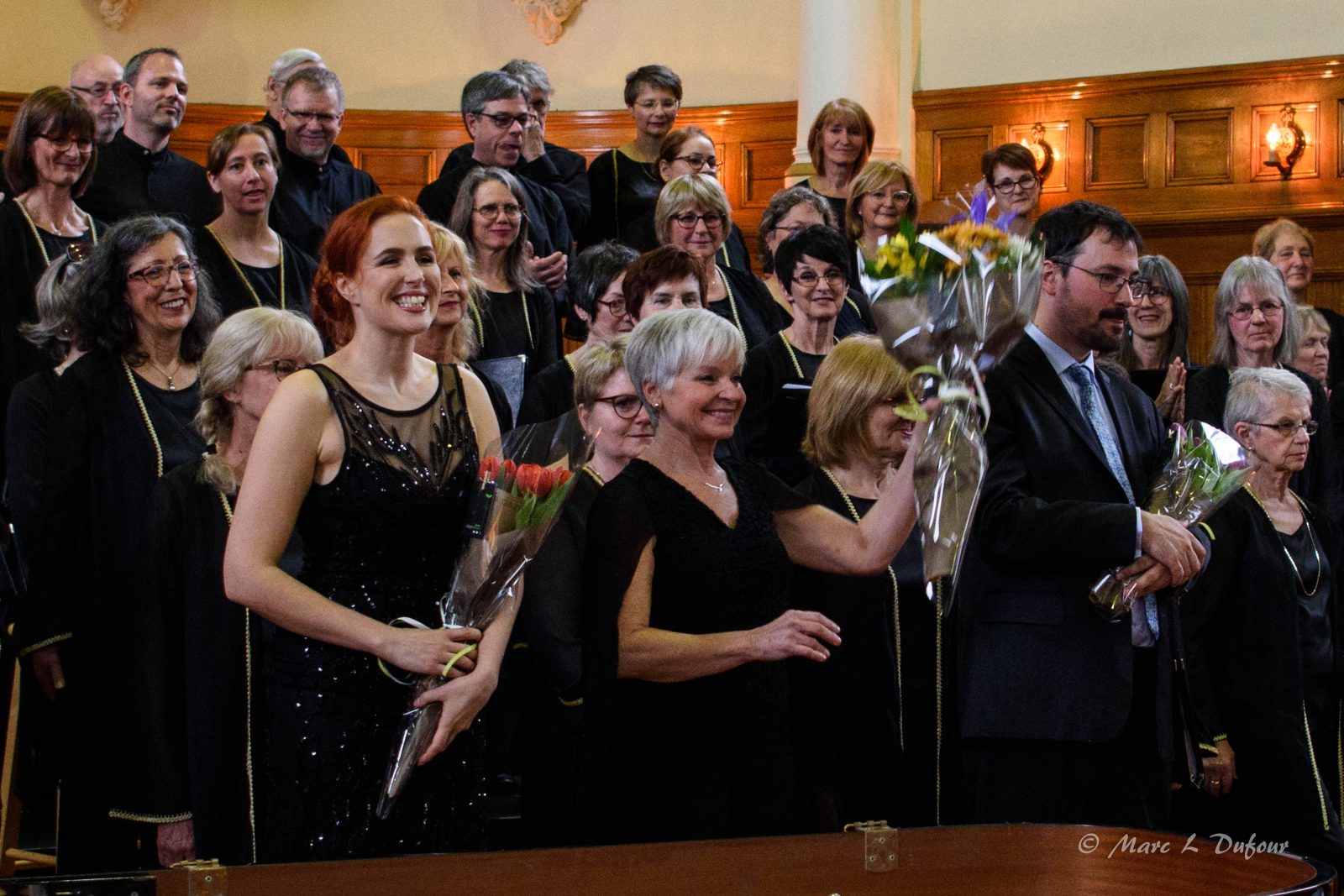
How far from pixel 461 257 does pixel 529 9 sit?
6583 mm

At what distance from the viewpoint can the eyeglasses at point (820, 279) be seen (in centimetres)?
451

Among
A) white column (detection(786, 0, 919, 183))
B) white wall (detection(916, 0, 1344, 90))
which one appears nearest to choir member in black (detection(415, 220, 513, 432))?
white column (detection(786, 0, 919, 183))

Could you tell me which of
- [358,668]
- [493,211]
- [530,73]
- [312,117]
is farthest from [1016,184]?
[358,668]

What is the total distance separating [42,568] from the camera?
11.8 feet

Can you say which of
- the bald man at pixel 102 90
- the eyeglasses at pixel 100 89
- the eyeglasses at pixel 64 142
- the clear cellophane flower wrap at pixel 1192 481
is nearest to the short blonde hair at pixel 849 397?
the clear cellophane flower wrap at pixel 1192 481

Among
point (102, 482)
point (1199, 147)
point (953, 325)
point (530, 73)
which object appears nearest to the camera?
point (953, 325)

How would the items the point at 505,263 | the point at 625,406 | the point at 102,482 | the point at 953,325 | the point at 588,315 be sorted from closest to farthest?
the point at 953,325 < the point at 625,406 < the point at 102,482 < the point at 588,315 < the point at 505,263

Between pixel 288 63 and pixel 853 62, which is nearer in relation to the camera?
pixel 288 63

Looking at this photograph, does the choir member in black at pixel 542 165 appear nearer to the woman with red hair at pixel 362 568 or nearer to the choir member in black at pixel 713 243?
the choir member in black at pixel 713 243

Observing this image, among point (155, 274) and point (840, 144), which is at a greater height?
point (840, 144)

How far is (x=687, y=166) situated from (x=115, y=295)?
263 cm

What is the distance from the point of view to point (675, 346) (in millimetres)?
2904

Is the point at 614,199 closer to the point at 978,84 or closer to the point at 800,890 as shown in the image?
the point at 978,84

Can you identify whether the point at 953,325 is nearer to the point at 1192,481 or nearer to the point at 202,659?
the point at 1192,481
